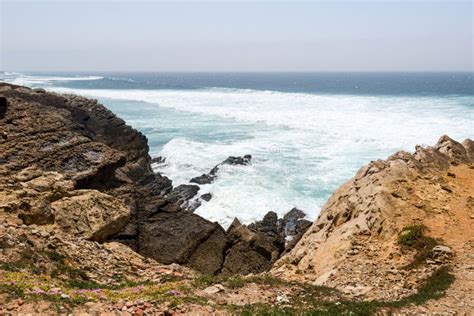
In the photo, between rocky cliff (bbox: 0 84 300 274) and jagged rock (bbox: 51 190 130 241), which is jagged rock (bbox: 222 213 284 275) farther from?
jagged rock (bbox: 51 190 130 241)

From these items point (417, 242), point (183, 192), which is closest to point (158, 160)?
point (183, 192)

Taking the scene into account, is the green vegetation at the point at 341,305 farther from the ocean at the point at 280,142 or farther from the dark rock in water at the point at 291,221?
the ocean at the point at 280,142

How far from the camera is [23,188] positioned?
16.0m

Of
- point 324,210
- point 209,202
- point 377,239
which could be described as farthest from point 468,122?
point 377,239

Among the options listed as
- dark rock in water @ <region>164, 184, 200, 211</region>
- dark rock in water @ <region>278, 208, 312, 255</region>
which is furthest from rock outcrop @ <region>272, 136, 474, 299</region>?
dark rock in water @ <region>164, 184, 200, 211</region>

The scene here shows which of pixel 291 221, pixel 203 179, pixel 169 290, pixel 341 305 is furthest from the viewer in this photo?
pixel 203 179

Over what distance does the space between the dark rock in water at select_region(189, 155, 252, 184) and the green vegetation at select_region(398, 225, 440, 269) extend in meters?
22.5

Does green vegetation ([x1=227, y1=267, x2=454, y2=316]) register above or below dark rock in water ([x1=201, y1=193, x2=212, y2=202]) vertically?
above

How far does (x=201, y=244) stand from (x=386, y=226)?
7.70 meters

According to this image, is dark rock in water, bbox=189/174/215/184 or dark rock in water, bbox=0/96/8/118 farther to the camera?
dark rock in water, bbox=189/174/215/184

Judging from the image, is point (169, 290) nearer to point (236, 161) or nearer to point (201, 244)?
point (201, 244)

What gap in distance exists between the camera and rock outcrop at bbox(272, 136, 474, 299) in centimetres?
1316

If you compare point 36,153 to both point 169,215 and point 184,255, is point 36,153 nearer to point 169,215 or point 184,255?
point 169,215

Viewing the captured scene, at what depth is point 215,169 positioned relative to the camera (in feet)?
126
